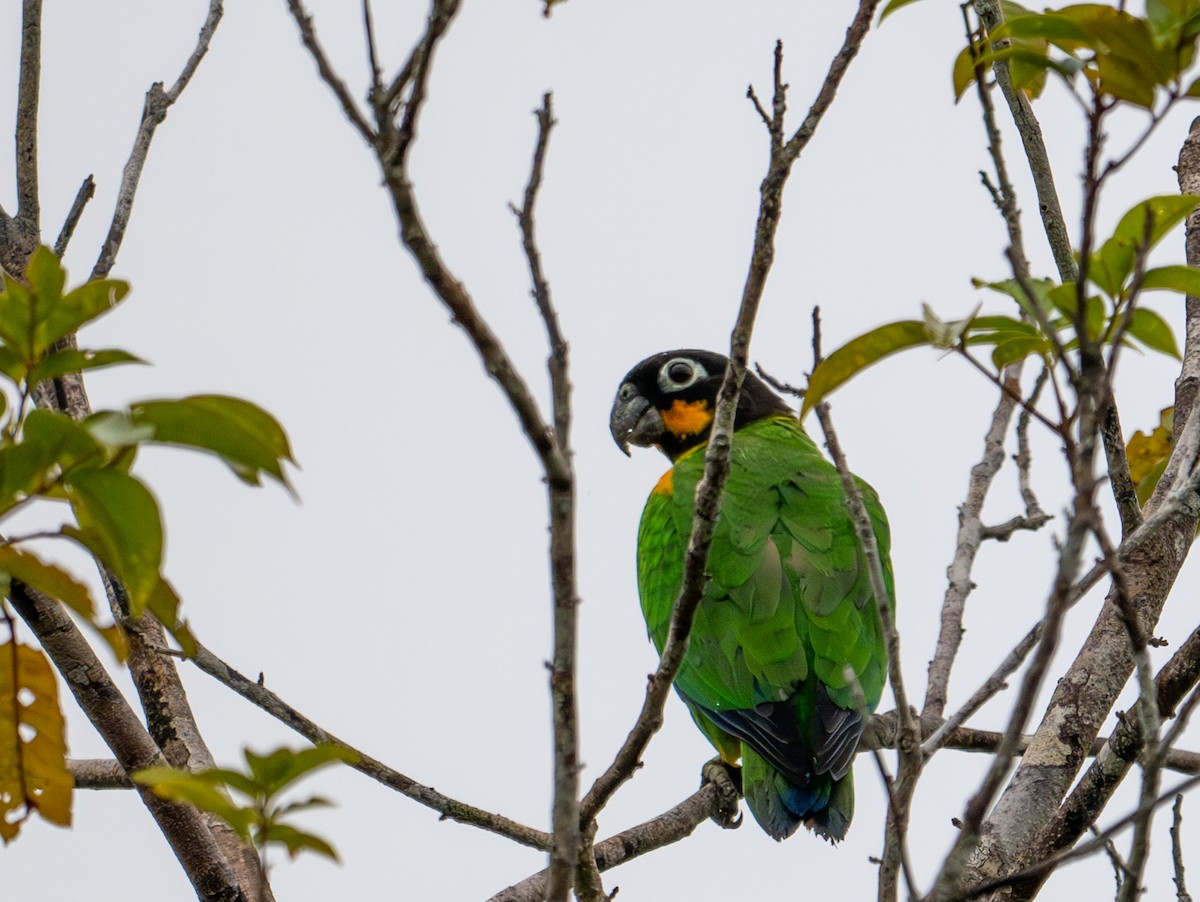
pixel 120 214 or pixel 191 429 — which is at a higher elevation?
pixel 120 214

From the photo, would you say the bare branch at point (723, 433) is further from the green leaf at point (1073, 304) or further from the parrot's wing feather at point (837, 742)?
the parrot's wing feather at point (837, 742)

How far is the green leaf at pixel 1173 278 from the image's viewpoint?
6.10 ft

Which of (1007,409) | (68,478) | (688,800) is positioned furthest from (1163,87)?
(688,800)

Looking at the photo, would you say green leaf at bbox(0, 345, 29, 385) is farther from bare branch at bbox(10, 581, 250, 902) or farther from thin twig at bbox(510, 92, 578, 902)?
bare branch at bbox(10, 581, 250, 902)

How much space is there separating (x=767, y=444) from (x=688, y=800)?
6.06 ft

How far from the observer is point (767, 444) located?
581 centimetres

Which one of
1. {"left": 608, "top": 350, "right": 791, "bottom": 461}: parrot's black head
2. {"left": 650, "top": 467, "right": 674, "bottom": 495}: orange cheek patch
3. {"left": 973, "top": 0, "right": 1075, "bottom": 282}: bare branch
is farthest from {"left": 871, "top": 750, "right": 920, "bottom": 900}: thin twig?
{"left": 608, "top": 350, "right": 791, "bottom": 461}: parrot's black head

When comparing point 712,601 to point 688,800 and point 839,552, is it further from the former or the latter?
point 688,800

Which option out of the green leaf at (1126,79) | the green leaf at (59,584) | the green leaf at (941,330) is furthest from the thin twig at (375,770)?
the green leaf at (1126,79)

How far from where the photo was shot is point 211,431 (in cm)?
143

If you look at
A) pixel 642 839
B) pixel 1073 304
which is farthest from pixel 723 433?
pixel 642 839

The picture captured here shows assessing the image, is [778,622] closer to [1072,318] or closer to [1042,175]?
[1042,175]

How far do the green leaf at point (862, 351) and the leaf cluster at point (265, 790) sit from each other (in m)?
0.90

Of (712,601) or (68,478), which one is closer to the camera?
(68,478)
